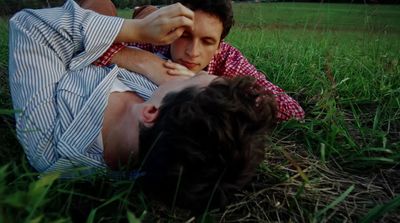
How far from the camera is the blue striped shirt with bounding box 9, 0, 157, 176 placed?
174cm

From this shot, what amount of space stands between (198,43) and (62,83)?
93 centimetres

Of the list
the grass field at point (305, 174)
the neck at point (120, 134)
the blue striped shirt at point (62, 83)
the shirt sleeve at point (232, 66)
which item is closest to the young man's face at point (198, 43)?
the shirt sleeve at point (232, 66)

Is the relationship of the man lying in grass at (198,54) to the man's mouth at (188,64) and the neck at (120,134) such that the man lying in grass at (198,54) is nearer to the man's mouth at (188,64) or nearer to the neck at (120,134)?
the man's mouth at (188,64)

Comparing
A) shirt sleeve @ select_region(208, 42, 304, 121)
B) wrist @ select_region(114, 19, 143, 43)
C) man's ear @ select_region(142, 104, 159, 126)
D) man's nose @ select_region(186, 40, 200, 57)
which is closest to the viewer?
man's ear @ select_region(142, 104, 159, 126)

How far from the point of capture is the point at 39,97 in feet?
6.08

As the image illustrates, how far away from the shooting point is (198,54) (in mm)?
2658

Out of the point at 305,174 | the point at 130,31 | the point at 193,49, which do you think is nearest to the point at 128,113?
the point at 130,31

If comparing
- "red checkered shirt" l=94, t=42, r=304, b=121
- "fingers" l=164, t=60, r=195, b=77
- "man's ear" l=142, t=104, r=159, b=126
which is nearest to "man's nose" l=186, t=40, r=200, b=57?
"fingers" l=164, t=60, r=195, b=77

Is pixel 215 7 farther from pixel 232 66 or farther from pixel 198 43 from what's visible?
pixel 232 66

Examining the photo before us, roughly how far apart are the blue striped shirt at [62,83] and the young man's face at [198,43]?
424 millimetres

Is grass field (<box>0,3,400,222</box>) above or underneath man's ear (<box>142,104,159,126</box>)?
underneath

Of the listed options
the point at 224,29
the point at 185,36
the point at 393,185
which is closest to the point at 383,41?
the point at 224,29

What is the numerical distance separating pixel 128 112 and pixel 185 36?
2.93 feet

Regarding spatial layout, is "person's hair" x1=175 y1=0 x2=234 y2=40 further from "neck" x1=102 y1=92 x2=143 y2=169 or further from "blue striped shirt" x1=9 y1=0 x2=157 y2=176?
"neck" x1=102 y1=92 x2=143 y2=169
